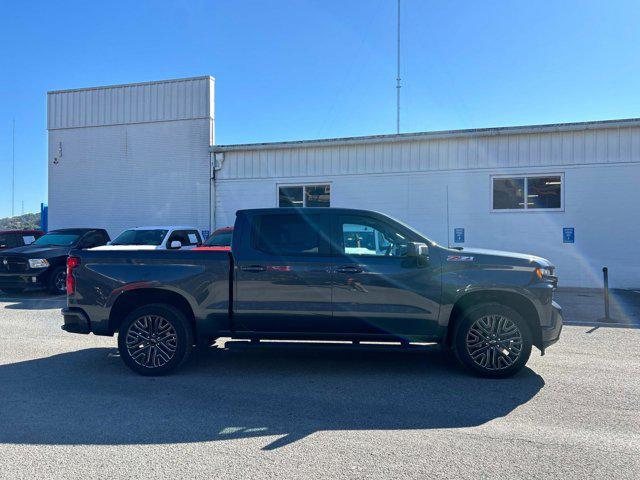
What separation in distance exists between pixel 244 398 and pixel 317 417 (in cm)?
91

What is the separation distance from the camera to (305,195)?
1631cm

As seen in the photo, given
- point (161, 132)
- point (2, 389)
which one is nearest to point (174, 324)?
point (2, 389)

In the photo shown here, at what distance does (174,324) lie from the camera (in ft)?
19.4

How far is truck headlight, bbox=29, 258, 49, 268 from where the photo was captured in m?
12.6

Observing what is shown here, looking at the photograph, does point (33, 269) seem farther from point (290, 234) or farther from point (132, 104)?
point (290, 234)

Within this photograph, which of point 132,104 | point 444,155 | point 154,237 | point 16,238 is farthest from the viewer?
point 132,104

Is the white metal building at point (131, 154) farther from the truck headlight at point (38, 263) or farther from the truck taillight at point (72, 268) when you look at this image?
the truck taillight at point (72, 268)

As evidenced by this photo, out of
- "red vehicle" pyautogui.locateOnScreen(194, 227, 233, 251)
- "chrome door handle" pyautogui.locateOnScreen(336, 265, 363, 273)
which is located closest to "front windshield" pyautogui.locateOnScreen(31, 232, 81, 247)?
"red vehicle" pyautogui.locateOnScreen(194, 227, 233, 251)

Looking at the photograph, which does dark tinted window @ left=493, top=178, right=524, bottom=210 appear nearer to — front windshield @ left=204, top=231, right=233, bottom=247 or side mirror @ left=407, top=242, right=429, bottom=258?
front windshield @ left=204, top=231, right=233, bottom=247

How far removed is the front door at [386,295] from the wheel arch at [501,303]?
10.4 inches

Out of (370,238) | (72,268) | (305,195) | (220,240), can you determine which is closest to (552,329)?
(370,238)

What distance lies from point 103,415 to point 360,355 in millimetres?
3377

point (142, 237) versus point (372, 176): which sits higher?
point (372, 176)

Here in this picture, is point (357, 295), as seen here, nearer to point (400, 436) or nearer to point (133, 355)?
point (400, 436)
